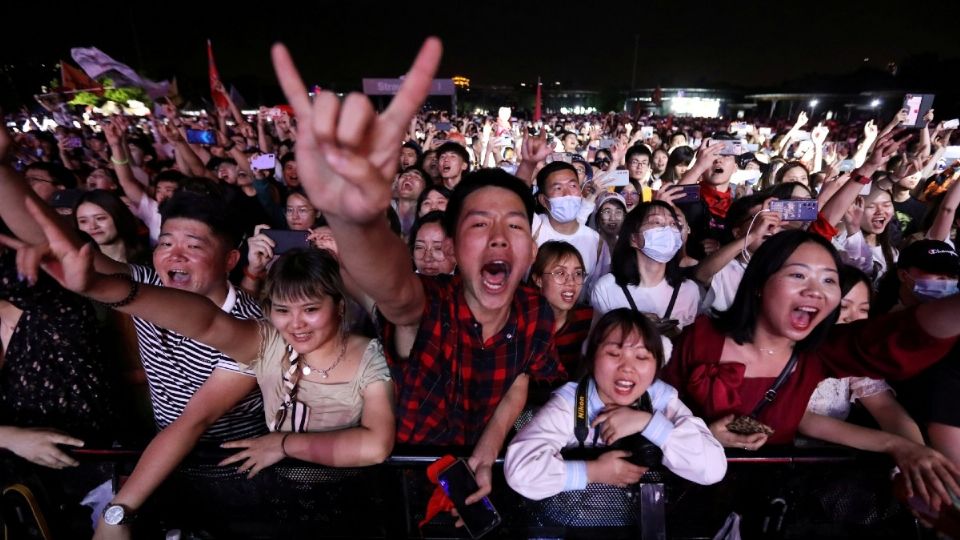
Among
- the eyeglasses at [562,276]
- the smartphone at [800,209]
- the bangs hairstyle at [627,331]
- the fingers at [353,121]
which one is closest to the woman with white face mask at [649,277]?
the eyeglasses at [562,276]

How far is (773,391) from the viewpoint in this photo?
2.08 metres

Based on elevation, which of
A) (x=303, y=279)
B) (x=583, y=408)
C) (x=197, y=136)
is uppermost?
(x=197, y=136)

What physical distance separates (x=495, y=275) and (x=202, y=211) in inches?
62.2

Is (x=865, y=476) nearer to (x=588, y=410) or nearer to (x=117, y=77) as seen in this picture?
(x=588, y=410)

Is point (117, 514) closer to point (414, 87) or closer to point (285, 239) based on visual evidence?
point (285, 239)

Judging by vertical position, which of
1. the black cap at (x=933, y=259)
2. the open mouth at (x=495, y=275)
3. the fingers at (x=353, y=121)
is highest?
the fingers at (x=353, y=121)

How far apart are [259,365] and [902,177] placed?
23.7ft

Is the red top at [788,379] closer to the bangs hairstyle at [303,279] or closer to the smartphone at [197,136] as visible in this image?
the bangs hairstyle at [303,279]

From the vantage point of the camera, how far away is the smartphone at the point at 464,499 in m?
1.67

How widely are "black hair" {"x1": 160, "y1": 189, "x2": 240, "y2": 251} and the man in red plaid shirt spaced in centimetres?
114

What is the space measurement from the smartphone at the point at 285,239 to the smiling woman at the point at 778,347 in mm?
2382

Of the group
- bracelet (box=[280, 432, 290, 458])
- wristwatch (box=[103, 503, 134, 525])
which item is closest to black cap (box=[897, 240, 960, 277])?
bracelet (box=[280, 432, 290, 458])

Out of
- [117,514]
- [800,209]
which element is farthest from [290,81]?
[800,209]

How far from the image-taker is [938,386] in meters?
1.84
